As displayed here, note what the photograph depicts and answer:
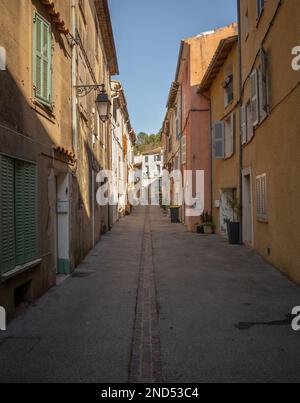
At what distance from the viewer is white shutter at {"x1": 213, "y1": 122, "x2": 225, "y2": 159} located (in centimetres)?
1545

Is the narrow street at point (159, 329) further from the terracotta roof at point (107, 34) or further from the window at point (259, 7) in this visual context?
the terracotta roof at point (107, 34)

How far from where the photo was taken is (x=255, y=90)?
33.8 ft

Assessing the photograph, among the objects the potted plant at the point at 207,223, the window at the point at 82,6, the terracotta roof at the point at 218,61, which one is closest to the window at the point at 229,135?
the terracotta roof at the point at 218,61

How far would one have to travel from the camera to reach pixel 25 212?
20.5 feet

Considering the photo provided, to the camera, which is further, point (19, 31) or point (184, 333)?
point (19, 31)

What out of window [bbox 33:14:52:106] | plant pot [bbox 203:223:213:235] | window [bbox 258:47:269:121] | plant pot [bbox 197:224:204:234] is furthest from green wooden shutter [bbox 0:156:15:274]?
plant pot [bbox 197:224:204:234]

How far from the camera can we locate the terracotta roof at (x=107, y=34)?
14.8 m

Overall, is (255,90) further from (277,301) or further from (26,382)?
(26,382)

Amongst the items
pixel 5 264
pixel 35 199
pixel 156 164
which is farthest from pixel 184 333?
pixel 156 164

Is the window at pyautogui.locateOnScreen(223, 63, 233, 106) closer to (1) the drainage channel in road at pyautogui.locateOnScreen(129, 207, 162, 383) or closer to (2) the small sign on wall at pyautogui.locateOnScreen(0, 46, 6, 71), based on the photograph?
(1) the drainage channel in road at pyautogui.locateOnScreen(129, 207, 162, 383)

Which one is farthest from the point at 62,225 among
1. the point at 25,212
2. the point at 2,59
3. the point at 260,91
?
the point at 260,91

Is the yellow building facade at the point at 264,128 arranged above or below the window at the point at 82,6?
below

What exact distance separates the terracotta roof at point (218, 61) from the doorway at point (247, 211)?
4781mm

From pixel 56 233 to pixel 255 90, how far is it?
5985 millimetres
